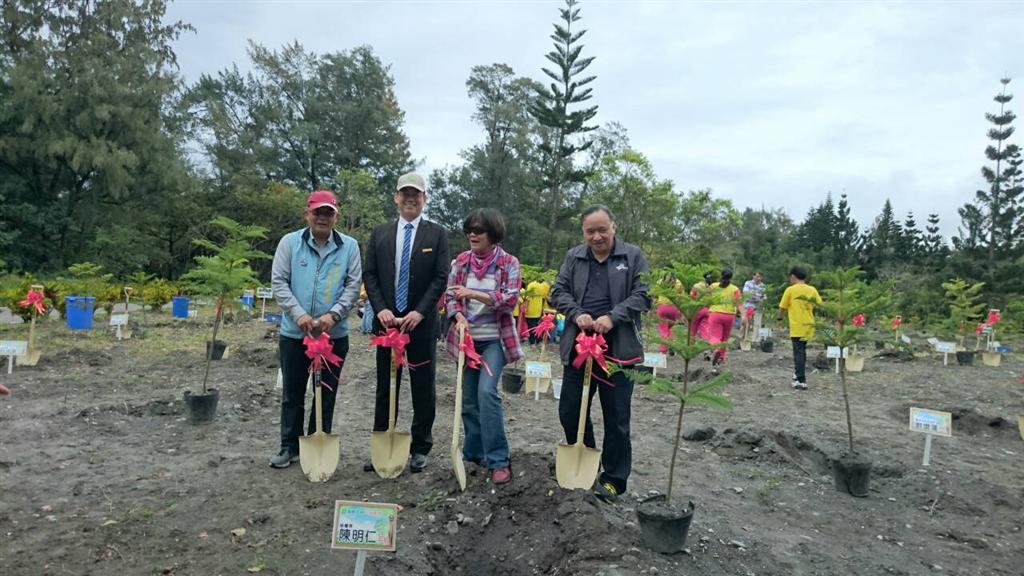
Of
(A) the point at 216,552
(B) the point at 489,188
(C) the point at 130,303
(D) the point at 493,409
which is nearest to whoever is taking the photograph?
(A) the point at 216,552

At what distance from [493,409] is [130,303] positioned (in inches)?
665

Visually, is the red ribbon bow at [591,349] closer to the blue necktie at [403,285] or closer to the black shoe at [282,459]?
the blue necktie at [403,285]

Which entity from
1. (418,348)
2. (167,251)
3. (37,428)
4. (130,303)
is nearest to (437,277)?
(418,348)

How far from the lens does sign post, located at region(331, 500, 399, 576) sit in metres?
2.64

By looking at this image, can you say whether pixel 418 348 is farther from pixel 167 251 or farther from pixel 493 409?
pixel 167 251

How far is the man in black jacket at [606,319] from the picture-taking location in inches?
143

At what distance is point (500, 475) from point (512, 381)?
414 centimetres

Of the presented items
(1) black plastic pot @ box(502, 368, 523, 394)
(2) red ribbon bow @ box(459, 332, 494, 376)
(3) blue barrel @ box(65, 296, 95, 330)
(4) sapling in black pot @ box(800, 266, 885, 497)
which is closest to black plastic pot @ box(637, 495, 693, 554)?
(2) red ribbon bow @ box(459, 332, 494, 376)

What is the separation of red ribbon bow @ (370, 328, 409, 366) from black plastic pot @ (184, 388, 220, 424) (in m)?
2.55

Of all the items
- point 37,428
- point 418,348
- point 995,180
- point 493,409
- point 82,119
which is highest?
point 995,180

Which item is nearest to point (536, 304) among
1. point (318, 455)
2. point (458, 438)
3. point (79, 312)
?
point (318, 455)

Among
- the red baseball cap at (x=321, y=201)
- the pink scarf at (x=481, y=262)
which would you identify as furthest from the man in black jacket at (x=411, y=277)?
the red baseball cap at (x=321, y=201)

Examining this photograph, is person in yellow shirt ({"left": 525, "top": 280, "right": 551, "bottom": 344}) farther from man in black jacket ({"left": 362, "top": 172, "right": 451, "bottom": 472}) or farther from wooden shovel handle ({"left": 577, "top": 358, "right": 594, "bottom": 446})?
wooden shovel handle ({"left": 577, "top": 358, "right": 594, "bottom": 446})

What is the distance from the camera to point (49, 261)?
79.4ft
